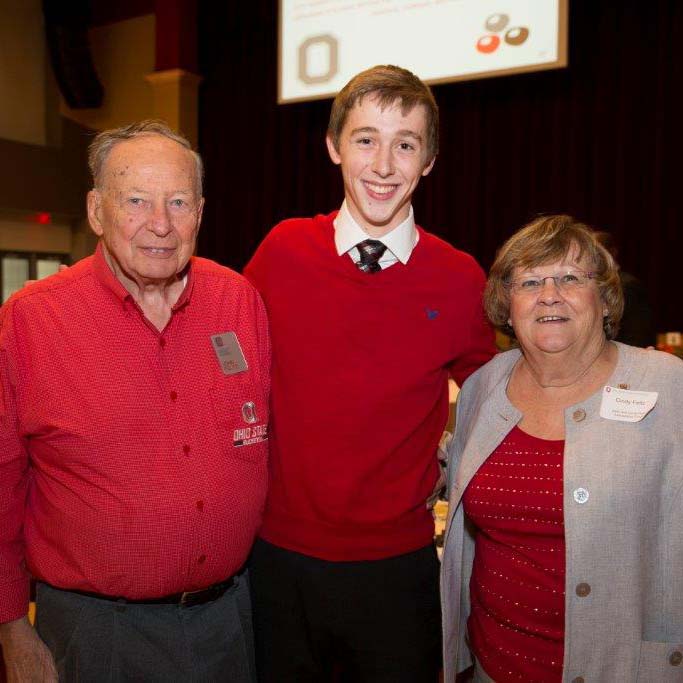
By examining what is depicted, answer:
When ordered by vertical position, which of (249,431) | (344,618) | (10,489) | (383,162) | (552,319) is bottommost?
(344,618)

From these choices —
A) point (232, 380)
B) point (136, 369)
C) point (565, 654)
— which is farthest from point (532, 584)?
point (136, 369)

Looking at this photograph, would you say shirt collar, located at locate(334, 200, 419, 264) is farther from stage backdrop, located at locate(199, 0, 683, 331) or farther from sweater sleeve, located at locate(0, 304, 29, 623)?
stage backdrop, located at locate(199, 0, 683, 331)

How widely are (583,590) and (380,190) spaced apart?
104 cm

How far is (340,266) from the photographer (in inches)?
70.2

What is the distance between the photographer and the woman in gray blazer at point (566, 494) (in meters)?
1.49

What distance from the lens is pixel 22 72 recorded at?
895 centimetres

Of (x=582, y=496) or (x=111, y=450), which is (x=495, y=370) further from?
(x=111, y=450)

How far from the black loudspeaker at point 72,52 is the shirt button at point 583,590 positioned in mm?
8549

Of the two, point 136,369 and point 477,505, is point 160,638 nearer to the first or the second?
point 136,369

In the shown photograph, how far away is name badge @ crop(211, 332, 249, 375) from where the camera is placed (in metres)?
1.71

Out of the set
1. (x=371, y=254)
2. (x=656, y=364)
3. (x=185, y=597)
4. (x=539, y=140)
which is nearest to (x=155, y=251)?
(x=371, y=254)

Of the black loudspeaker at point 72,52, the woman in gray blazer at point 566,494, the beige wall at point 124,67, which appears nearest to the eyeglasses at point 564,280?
the woman in gray blazer at point 566,494

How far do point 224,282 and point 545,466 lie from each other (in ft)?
3.04

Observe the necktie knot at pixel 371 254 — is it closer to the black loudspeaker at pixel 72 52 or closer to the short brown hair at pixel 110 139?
the short brown hair at pixel 110 139
